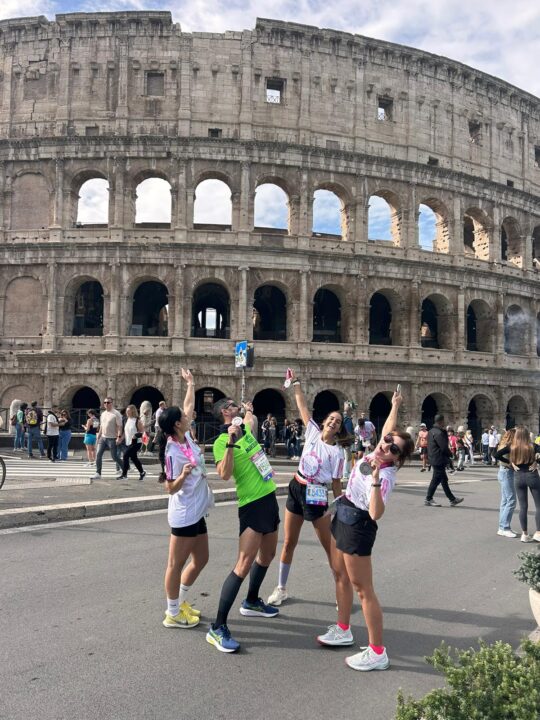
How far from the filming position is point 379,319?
101 feet

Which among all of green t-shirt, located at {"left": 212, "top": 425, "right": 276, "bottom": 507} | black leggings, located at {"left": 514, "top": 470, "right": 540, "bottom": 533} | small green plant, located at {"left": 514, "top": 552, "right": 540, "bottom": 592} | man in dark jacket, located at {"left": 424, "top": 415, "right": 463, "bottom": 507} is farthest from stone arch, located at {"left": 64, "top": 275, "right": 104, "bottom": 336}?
small green plant, located at {"left": 514, "top": 552, "right": 540, "bottom": 592}

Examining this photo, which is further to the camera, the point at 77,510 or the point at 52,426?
the point at 52,426

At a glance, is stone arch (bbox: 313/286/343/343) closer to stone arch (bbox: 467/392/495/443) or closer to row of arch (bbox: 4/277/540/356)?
row of arch (bbox: 4/277/540/356)

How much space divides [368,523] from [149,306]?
2675 cm

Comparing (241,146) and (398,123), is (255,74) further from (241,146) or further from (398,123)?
(398,123)

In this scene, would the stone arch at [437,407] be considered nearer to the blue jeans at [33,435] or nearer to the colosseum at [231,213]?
the colosseum at [231,213]

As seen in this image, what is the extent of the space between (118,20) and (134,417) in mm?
22291

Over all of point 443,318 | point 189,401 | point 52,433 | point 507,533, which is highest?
point 443,318

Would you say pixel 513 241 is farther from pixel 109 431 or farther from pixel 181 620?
pixel 181 620

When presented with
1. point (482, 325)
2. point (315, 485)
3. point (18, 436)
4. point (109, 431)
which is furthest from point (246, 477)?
point (482, 325)

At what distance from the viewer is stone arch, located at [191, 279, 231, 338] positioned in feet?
95.9

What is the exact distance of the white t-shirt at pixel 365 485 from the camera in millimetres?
3887

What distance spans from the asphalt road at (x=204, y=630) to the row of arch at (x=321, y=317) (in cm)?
1962

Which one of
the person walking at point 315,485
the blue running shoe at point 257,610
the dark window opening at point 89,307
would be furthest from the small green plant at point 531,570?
the dark window opening at point 89,307
